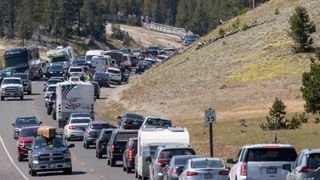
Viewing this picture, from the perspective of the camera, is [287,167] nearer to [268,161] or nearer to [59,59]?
[268,161]

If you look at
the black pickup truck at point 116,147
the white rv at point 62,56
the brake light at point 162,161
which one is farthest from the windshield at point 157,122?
the white rv at point 62,56

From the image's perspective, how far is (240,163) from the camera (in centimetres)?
3098

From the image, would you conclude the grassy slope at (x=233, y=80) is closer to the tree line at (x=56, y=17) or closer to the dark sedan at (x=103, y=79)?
the dark sedan at (x=103, y=79)

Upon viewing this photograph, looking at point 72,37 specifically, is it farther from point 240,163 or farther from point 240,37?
point 240,163

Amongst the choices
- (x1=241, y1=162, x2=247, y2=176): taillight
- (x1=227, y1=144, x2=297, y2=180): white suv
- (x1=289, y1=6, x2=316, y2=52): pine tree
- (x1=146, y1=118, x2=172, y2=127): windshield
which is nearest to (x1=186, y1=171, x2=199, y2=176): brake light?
(x1=227, y1=144, x2=297, y2=180): white suv

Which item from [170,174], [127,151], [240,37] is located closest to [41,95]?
[240,37]

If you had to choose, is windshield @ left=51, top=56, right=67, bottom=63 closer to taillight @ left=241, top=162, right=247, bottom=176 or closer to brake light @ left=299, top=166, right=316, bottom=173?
taillight @ left=241, top=162, right=247, bottom=176

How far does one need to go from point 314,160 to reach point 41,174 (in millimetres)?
18989

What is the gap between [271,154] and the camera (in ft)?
102

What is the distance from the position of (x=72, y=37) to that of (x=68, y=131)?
11620cm

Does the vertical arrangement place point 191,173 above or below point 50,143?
below

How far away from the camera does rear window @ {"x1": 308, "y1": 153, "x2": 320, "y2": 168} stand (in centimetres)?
2805

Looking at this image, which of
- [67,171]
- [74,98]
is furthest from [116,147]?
[74,98]

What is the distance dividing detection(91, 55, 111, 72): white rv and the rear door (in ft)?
264
